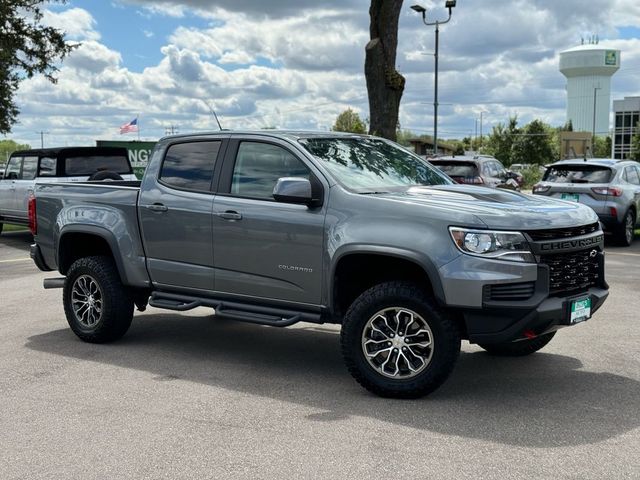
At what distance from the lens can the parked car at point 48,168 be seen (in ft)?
54.1

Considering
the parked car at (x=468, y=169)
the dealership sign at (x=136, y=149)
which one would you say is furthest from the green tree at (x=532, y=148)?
the parked car at (x=468, y=169)

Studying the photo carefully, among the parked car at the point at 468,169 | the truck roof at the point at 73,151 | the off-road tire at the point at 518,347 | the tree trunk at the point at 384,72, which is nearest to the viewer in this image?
the off-road tire at the point at 518,347

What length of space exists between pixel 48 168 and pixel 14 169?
4.88ft

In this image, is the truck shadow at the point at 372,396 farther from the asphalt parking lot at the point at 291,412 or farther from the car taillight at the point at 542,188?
the car taillight at the point at 542,188

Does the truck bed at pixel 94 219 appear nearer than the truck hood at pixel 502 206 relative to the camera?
No

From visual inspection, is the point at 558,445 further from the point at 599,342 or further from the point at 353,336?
the point at 599,342

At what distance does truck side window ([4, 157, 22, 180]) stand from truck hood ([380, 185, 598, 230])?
13.3 m

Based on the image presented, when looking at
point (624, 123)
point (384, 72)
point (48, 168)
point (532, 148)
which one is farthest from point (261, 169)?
point (624, 123)

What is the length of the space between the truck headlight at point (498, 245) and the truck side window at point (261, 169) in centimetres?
147

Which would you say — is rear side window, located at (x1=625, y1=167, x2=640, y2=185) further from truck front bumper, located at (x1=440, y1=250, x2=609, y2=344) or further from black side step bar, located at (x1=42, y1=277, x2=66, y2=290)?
Result: black side step bar, located at (x1=42, y1=277, x2=66, y2=290)

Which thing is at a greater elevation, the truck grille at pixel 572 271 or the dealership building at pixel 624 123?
the dealership building at pixel 624 123

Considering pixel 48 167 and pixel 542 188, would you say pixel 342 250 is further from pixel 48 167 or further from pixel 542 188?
pixel 48 167

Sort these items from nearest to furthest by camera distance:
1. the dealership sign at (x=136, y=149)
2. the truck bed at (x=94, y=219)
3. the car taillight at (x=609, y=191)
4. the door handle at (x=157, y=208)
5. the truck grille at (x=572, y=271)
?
the truck grille at (x=572, y=271) → the door handle at (x=157, y=208) → the truck bed at (x=94, y=219) → the car taillight at (x=609, y=191) → the dealership sign at (x=136, y=149)

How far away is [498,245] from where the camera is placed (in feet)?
17.4
